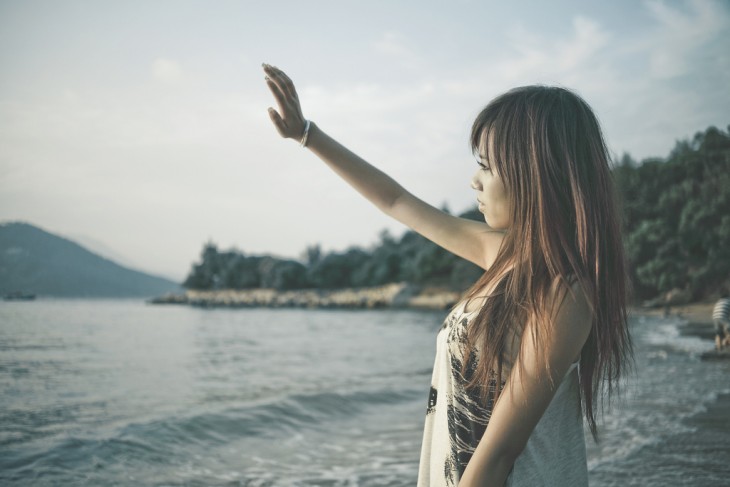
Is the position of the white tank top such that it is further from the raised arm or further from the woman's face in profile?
the raised arm

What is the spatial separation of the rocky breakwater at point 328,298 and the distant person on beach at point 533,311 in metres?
44.6

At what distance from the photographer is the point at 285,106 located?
1.73 meters

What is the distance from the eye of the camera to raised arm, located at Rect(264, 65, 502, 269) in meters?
1.76

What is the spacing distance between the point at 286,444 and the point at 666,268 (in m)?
31.1

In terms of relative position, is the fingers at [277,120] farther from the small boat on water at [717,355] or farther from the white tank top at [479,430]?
the small boat on water at [717,355]

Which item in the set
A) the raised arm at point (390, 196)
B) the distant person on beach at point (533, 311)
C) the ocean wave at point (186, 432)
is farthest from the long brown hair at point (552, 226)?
the ocean wave at point (186, 432)

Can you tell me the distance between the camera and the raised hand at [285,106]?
1.69 metres

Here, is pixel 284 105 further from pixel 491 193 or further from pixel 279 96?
pixel 491 193

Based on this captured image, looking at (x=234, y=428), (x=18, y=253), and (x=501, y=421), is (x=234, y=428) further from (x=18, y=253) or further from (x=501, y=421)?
(x=18, y=253)

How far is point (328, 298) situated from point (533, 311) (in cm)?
6155

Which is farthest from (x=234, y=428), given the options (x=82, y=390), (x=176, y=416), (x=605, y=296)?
(x=605, y=296)

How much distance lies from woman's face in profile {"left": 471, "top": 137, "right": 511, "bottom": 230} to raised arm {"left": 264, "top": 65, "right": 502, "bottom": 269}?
1.19ft

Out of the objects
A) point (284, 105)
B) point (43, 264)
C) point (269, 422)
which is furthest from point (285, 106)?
point (43, 264)

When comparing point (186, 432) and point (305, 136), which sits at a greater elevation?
point (305, 136)
